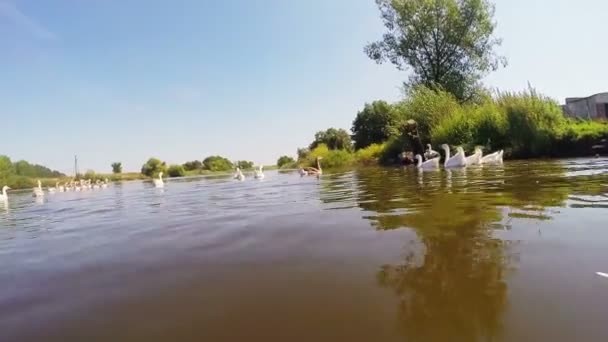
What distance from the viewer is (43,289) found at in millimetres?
2906

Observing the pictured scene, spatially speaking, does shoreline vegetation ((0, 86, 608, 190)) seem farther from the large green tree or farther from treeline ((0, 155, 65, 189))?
treeline ((0, 155, 65, 189))

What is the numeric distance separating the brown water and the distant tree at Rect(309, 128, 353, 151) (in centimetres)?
5445

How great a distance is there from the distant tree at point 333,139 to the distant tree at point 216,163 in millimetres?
43433

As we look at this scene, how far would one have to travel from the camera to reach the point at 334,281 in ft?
8.55

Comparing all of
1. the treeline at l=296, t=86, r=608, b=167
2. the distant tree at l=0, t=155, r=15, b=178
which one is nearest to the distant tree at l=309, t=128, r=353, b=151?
the treeline at l=296, t=86, r=608, b=167

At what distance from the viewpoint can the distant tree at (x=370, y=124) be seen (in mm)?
51219

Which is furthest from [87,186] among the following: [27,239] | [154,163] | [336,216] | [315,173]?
[154,163]

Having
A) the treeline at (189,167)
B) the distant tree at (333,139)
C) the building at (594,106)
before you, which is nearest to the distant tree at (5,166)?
the treeline at (189,167)

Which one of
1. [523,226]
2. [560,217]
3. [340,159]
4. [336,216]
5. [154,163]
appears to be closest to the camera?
[523,226]

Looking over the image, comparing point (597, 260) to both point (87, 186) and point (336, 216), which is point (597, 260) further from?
point (87, 186)

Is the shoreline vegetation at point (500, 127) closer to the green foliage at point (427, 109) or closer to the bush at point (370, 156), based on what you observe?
the green foliage at point (427, 109)

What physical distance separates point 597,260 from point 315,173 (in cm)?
1933

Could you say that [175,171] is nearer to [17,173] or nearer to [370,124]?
[17,173]

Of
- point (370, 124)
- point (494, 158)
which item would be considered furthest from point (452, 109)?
point (370, 124)
